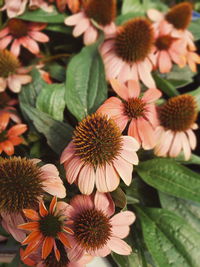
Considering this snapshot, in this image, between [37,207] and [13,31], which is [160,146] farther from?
[13,31]

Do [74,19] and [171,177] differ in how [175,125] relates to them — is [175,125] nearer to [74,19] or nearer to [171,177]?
[171,177]

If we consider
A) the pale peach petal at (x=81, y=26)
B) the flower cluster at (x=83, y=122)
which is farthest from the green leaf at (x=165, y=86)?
the pale peach petal at (x=81, y=26)

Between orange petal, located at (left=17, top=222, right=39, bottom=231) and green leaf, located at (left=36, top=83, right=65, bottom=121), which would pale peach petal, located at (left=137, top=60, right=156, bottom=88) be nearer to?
green leaf, located at (left=36, top=83, right=65, bottom=121)

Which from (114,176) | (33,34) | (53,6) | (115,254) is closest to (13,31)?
(33,34)

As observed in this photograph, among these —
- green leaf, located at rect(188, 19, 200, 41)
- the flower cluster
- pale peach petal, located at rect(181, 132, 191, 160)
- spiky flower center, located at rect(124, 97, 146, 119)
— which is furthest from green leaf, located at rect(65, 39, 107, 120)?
green leaf, located at rect(188, 19, 200, 41)

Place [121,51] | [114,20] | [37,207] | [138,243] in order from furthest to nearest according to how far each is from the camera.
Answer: [114,20]
[121,51]
[138,243]
[37,207]

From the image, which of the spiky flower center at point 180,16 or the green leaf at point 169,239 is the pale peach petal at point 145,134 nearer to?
the green leaf at point 169,239
